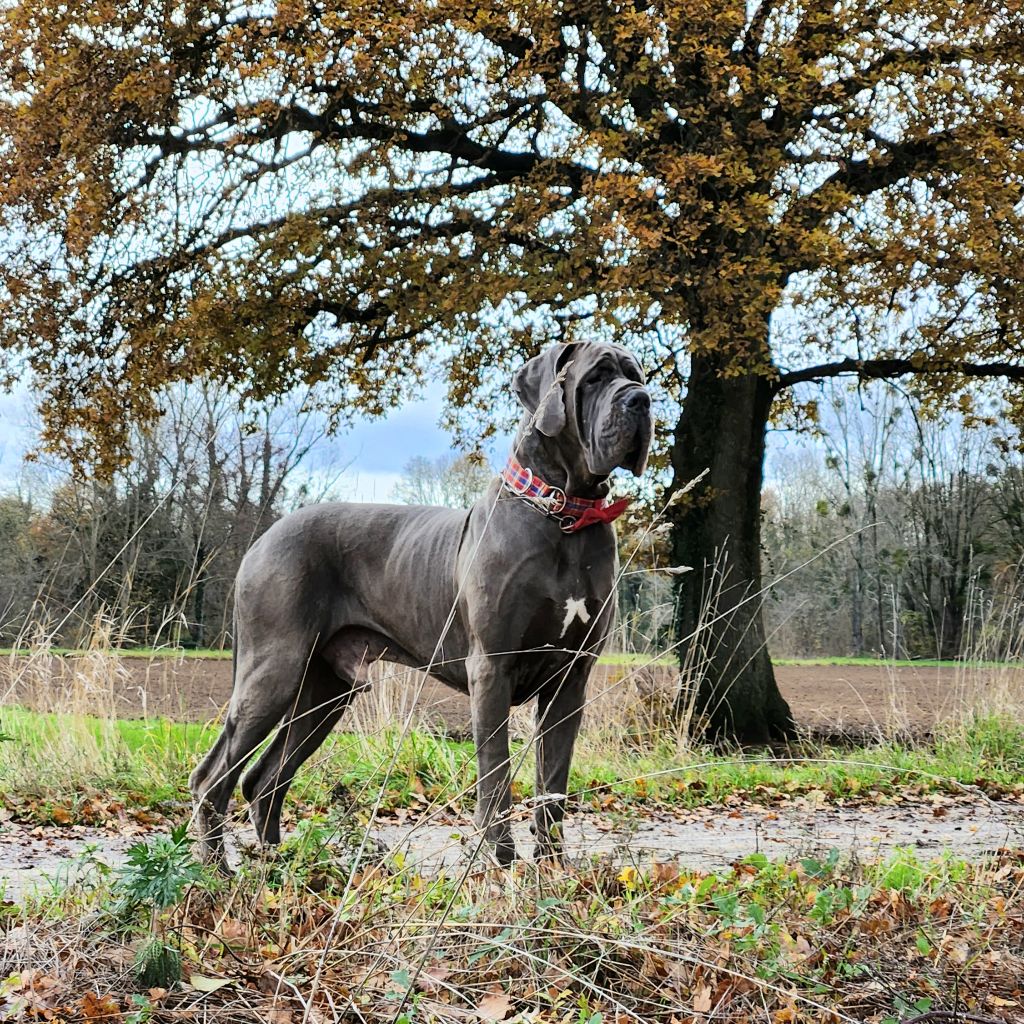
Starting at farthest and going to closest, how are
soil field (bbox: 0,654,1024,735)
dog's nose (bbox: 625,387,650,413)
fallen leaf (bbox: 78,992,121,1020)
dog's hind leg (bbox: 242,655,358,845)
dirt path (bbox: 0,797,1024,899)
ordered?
soil field (bbox: 0,654,1024,735)
dirt path (bbox: 0,797,1024,899)
dog's hind leg (bbox: 242,655,358,845)
dog's nose (bbox: 625,387,650,413)
fallen leaf (bbox: 78,992,121,1020)

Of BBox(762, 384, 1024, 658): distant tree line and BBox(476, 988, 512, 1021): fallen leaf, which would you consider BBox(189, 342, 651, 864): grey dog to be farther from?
BBox(762, 384, 1024, 658): distant tree line

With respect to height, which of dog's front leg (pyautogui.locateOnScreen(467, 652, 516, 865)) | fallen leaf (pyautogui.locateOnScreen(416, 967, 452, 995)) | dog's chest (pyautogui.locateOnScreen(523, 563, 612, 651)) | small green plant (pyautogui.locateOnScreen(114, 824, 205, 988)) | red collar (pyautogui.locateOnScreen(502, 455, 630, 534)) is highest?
red collar (pyautogui.locateOnScreen(502, 455, 630, 534))

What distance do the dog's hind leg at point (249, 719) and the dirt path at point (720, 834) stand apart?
666 mm

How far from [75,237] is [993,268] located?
29.2 feet

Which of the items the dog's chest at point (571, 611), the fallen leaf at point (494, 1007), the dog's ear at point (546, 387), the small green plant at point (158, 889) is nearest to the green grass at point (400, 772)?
the dog's chest at point (571, 611)

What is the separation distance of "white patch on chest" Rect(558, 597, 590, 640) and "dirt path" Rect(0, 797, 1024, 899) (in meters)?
0.88

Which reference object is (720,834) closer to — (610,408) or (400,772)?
(400,772)

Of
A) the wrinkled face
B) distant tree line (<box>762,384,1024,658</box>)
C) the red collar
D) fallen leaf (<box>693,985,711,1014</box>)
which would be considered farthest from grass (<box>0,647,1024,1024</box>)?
distant tree line (<box>762,384,1024,658</box>)

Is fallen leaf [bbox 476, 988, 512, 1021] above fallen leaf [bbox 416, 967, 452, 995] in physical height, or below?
below

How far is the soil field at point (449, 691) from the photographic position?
27.2 ft

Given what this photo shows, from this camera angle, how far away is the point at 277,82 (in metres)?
11.2

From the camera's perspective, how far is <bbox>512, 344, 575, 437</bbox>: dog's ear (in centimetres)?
406

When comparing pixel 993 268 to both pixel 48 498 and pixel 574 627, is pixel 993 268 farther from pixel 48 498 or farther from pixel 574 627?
pixel 48 498

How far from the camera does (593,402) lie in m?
4.07
